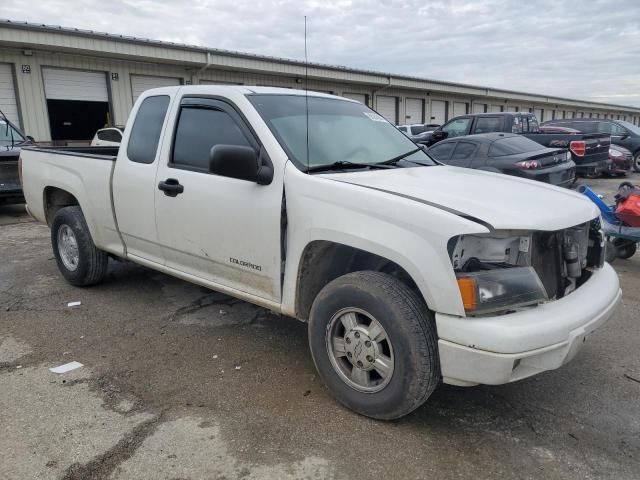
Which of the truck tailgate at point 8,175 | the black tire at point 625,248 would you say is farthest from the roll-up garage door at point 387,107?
the black tire at point 625,248

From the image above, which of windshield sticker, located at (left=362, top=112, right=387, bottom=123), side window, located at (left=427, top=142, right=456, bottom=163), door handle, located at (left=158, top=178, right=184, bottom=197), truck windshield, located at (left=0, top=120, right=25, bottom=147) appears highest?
windshield sticker, located at (left=362, top=112, right=387, bottom=123)

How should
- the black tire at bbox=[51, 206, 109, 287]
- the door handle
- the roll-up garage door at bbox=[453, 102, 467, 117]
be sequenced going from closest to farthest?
the door handle
the black tire at bbox=[51, 206, 109, 287]
the roll-up garage door at bbox=[453, 102, 467, 117]

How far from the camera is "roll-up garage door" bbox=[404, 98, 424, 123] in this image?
2923 centimetres

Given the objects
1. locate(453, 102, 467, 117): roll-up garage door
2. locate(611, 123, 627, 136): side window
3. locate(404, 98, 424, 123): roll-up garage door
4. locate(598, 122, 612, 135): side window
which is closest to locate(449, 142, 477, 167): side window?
locate(598, 122, 612, 135): side window

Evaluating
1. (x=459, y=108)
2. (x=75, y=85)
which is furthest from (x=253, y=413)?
(x=459, y=108)

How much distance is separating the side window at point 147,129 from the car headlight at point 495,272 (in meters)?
2.73

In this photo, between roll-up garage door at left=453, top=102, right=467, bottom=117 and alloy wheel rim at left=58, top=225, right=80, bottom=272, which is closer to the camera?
alloy wheel rim at left=58, top=225, right=80, bottom=272

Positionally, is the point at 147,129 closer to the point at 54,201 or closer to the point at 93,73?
the point at 54,201

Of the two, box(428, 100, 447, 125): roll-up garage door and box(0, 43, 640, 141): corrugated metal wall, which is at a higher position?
box(0, 43, 640, 141): corrugated metal wall

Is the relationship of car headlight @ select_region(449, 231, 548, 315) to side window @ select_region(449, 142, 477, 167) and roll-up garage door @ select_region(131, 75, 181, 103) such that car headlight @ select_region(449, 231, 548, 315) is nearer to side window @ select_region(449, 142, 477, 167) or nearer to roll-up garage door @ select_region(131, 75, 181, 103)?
side window @ select_region(449, 142, 477, 167)

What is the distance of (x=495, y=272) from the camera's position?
8.25ft

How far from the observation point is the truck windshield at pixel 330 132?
11.2 ft

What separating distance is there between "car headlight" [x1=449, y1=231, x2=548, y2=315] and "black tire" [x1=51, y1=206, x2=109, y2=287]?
388 cm

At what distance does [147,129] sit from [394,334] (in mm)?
2918
